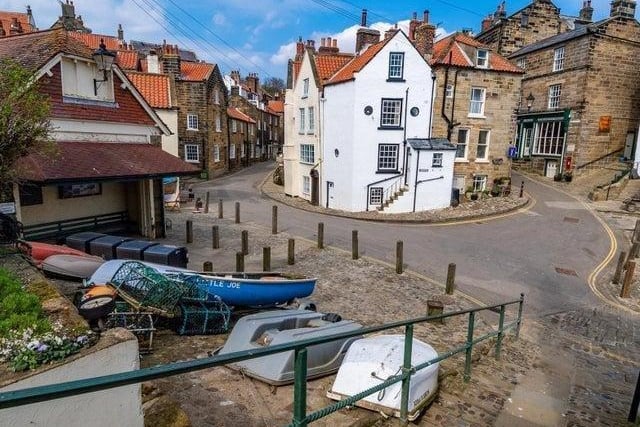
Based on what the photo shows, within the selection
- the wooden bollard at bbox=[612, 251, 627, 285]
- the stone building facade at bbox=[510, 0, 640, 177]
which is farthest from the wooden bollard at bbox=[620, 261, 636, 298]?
the stone building facade at bbox=[510, 0, 640, 177]

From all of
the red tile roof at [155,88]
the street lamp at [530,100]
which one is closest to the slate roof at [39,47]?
the red tile roof at [155,88]

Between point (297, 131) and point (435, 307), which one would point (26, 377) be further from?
point (297, 131)

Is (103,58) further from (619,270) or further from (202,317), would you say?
(619,270)

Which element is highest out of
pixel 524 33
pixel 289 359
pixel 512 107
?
pixel 524 33

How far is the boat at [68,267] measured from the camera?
8836 millimetres

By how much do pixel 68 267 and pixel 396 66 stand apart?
858 inches

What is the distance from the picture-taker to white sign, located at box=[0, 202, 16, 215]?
10289 millimetres

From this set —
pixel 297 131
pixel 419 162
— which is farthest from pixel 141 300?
pixel 297 131

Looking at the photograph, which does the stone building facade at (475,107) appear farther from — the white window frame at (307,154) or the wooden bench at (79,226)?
the wooden bench at (79,226)

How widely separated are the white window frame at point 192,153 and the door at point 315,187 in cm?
1429

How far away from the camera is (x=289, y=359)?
18.7 ft

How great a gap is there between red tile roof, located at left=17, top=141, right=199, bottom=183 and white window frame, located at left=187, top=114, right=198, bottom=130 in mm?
22060

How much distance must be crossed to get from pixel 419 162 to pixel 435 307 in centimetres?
1729

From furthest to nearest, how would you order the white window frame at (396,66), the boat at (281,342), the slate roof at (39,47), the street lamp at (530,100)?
the street lamp at (530,100), the white window frame at (396,66), the slate roof at (39,47), the boat at (281,342)
